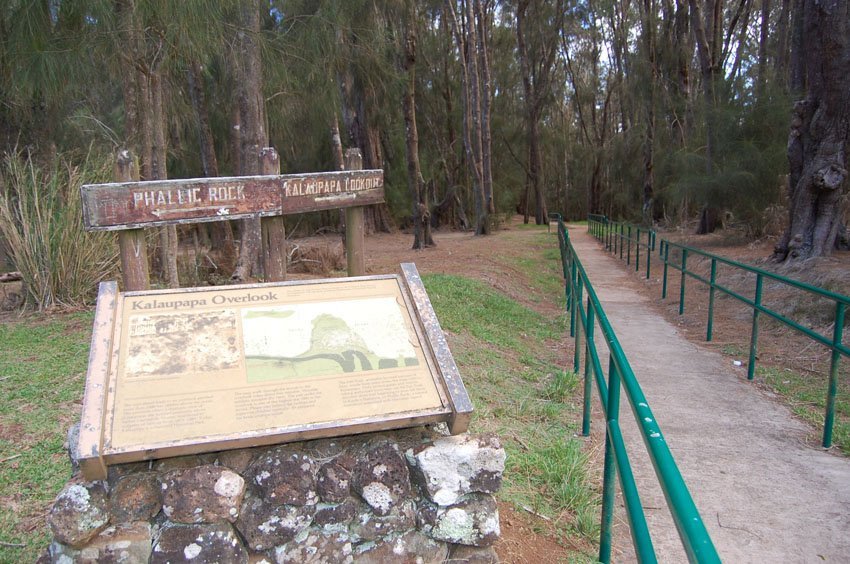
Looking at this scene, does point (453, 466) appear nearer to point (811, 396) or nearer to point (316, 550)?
point (316, 550)

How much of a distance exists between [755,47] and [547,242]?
17.4 meters

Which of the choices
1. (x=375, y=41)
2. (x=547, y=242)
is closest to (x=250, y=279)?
(x=375, y=41)

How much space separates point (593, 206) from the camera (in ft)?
130

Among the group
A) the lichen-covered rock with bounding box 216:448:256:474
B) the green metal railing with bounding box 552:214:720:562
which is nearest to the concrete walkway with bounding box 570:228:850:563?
the green metal railing with bounding box 552:214:720:562

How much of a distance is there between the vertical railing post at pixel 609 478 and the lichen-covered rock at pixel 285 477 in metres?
1.13

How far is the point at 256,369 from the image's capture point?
264 cm

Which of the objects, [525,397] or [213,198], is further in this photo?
[525,397]

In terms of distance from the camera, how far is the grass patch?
4.60 meters

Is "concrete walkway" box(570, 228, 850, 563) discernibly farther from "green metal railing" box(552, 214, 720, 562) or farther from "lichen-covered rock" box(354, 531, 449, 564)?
"lichen-covered rock" box(354, 531, 449, 564)

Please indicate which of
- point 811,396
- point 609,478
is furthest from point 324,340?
point 811,396

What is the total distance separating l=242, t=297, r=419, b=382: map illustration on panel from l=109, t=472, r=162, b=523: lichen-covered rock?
0.50 m

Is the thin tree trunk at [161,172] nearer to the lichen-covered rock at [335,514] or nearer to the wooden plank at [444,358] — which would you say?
the wooden plank at [444,358]

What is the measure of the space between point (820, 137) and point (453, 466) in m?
9.72

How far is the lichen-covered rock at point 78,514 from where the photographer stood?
7.60ft
